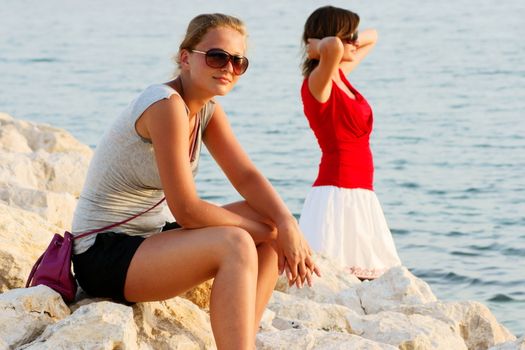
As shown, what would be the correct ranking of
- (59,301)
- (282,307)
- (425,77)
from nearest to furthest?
(59,301), (282,307), (425,77)

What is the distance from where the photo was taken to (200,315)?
4.27 metres

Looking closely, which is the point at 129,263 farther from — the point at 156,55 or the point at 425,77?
the point at 156,55

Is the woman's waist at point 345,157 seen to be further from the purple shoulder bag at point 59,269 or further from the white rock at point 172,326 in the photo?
the purple shoulder bag at point 59,269

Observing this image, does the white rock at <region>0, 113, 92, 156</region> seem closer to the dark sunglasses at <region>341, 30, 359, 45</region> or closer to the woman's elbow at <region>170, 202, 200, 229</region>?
the dark sunglasses at <region>341, 30, 359, 45</region>

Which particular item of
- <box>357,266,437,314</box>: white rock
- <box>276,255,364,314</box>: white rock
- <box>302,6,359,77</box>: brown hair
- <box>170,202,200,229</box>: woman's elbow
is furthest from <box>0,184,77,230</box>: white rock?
<box>170,202,200,229</box>: woman's elbow

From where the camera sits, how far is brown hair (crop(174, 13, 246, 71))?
423 cm

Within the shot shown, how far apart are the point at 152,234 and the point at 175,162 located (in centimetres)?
35

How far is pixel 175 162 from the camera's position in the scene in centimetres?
397

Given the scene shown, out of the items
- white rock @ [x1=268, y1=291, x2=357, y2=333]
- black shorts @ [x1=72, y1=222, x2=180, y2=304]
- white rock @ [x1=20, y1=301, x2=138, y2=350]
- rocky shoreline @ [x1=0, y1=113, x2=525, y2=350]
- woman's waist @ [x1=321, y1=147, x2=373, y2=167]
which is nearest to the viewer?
white rock @ [x1=20, y1=301, x2=138, y2=350]

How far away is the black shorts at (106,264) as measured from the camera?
3.99 metres

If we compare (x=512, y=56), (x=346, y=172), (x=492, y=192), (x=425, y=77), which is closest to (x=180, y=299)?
(x=346, y=172)

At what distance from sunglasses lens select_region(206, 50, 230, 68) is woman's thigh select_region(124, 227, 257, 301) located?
25.6 inches

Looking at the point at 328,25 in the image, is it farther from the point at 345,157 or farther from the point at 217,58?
the point at 217,58

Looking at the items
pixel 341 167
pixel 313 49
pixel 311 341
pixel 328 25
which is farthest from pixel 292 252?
pixel 328 25
